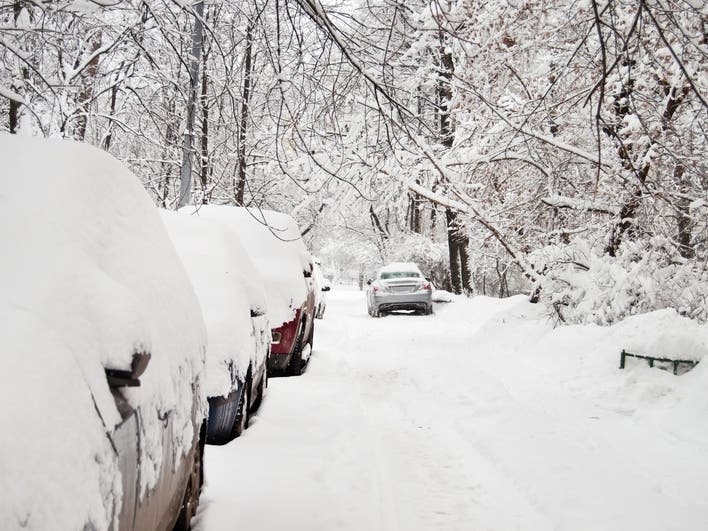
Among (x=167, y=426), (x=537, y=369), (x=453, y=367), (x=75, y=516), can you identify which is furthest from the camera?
(x=453, y=367)

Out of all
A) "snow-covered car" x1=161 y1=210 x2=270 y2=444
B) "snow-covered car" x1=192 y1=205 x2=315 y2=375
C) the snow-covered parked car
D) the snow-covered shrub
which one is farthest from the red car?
the snow-covered parked car

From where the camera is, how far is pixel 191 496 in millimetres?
3490

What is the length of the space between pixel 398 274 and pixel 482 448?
16.0m

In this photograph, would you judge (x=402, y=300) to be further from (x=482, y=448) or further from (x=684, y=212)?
(x=482, y=448)

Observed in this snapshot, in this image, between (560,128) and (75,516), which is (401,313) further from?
(75,516)

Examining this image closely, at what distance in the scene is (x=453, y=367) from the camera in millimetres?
9906

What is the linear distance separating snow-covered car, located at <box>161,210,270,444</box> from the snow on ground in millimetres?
340

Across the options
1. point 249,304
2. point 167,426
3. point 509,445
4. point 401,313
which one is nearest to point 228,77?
point 249,304

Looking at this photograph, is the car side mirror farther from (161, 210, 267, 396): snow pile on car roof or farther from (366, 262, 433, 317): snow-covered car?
(366, 262, 433, 317): snow-covered car

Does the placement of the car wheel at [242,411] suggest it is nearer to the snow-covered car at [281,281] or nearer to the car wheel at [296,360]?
the snow-covered car at [281,281]

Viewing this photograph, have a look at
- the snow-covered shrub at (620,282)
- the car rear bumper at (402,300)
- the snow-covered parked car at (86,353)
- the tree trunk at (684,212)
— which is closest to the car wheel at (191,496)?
the snow-covered parked car at (86,353)

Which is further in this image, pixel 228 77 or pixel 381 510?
pixel 228 77

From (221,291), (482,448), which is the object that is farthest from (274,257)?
(482,448)

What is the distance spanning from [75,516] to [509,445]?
4727 mm
